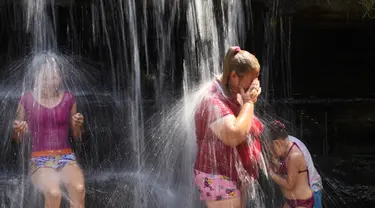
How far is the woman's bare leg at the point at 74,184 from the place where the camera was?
4.09 metres

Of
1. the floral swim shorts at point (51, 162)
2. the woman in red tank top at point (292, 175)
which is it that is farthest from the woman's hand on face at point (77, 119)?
the woman in red tank top at point (292, 175)

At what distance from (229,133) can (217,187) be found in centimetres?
38

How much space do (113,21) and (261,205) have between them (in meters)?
2.57

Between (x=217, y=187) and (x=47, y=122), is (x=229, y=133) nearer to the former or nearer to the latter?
(x=217, y=187)

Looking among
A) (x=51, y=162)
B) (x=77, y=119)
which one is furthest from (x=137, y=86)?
(x=51, y=162)

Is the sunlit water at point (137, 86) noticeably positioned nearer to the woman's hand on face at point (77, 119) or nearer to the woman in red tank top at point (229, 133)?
the woman's hand on face at point (77, 119)

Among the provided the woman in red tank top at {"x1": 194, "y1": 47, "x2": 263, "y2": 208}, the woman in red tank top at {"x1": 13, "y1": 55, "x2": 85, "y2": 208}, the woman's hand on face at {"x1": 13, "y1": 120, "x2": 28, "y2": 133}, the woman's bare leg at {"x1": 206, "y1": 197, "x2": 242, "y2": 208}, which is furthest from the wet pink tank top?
the woman's bare leg at {"x1": 206, "y1": 197, "x2": 242, "y2": 208}

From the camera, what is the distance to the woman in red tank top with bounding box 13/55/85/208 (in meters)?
4.09

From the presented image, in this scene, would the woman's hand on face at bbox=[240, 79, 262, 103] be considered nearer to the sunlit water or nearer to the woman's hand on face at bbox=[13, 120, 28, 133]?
the sunlit water

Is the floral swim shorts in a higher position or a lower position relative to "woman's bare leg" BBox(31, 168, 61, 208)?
higher

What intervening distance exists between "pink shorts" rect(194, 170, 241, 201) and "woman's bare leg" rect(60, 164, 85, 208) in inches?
50.6

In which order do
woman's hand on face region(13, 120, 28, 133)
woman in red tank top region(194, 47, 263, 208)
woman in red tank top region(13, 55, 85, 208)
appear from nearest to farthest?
1. woman in red tank top region(194, 47, 263, 208)
2. woman's hand on face region(13, 120, 28, 133)
3. woman in red tank top region(13, 55, 85, 208)

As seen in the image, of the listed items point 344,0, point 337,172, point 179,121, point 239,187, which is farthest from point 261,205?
point 344,0

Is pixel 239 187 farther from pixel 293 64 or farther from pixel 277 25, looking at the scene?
pixel 293 64
